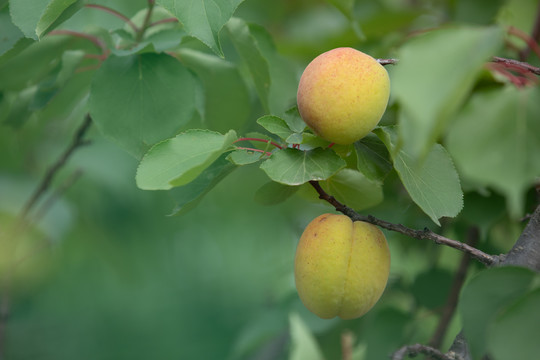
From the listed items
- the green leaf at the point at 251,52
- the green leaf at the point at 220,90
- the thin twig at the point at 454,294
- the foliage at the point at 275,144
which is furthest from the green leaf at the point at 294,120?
the thin twig at the point at 454,294

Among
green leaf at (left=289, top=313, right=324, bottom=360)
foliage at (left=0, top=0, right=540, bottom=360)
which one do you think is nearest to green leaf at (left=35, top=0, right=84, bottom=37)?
foliage at (left=0, top=0, right=540, bottom=360)

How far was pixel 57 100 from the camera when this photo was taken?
809 millimetres

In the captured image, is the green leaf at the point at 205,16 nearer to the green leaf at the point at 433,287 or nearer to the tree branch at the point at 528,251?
the tree branch at the point at 528,251

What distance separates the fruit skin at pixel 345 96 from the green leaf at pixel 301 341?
1.65ft

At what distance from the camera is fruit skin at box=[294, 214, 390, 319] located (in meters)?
0.48

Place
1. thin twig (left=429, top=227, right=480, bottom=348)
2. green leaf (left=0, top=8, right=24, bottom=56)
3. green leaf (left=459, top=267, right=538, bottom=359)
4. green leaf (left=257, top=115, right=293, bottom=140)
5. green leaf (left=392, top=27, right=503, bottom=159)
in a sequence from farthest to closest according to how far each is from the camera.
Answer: thin twig (left=429, top=227, right=480, bottom=348) < green leaf (left=0, top=8, right=24, bottom=56) < green leaf (left=257, top=115, right=293, bottom=140) < green leaf (left=459, top=267, right=538, bottom=359) < green leaf (left=392, top=27, right=503, bottom=159)

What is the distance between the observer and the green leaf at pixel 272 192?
1.72 feet

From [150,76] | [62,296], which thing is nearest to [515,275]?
[150,76]

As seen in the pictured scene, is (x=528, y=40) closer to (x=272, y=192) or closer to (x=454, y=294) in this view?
A: (x=272, y=192)

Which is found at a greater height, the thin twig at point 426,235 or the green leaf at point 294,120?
the green leaf at point 294,120

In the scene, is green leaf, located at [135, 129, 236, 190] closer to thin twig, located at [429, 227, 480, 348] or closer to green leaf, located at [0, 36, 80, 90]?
green leaf, located at [0, 36, 80, 90]

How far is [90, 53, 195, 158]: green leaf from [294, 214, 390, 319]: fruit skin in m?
0.20

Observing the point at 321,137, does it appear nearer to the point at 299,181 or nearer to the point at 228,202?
the point at 299,181

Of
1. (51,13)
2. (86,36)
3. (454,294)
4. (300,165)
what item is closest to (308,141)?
(300,165)
